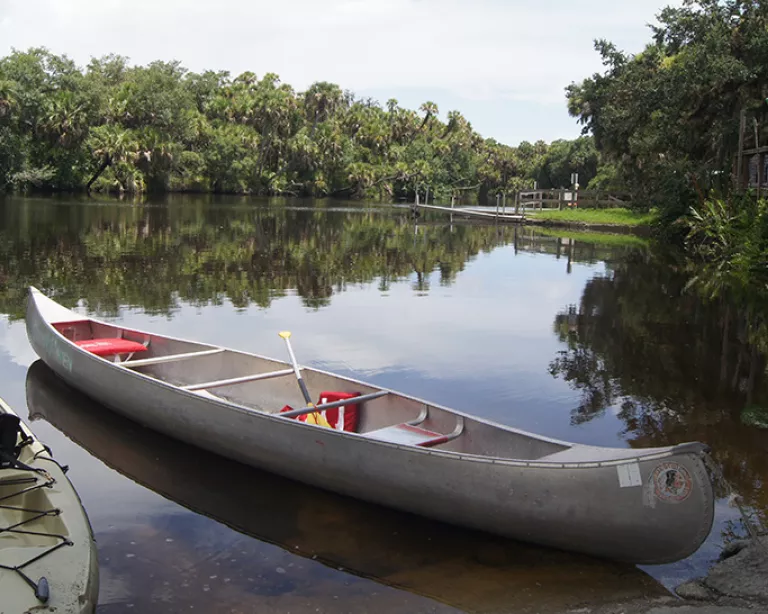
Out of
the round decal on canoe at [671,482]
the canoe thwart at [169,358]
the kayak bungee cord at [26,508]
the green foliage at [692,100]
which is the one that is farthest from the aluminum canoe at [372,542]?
the green foliage at [692,100]

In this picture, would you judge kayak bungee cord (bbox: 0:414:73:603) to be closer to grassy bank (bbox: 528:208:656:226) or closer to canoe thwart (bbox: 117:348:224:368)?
canoe thwart (bbox: 117:348:224:368)

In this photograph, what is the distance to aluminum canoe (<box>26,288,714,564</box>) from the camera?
547cm

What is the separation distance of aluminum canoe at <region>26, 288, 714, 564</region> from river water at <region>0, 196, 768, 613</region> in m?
0.29

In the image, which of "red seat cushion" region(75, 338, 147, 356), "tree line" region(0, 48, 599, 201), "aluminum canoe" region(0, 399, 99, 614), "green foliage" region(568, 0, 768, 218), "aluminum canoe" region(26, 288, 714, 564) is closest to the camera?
"aluminum canoe" region(0, 399, 99, 614)

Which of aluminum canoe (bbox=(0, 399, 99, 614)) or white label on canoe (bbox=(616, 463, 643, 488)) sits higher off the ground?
white label on canoe (bbox=(616, 463, 643, 488))

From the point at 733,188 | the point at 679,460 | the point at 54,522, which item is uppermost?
the point at 733,188

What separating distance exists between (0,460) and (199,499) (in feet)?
5.93

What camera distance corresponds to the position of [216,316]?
14.7 m

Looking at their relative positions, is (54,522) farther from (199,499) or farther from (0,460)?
(199,499)

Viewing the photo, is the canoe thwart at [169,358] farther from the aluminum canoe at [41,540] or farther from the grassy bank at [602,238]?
the grassy bank at [602,238]

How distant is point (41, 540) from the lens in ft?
16.6

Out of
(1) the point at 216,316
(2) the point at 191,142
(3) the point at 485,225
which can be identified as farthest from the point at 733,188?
(2) the point at 191,142

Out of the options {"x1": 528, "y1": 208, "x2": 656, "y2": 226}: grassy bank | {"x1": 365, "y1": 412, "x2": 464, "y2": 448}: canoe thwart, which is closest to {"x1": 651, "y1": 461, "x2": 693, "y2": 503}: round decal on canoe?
{"x1": 365, "y1": 412, "x2": 464, "y2": 448}: canoe thwart

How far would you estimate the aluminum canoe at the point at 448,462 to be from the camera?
17.9 feet
